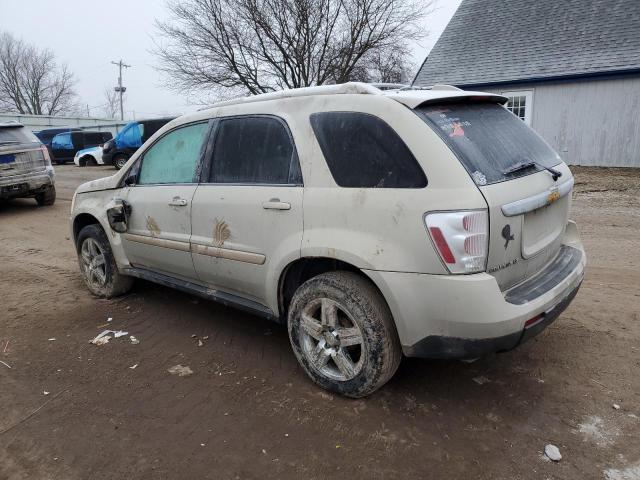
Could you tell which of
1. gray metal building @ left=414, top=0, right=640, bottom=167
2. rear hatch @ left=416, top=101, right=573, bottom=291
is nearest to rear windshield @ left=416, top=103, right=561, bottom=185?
rear hatch @ left=416, top=101, right=573, bottom=291

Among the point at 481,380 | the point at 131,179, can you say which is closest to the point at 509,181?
the point at 481,380

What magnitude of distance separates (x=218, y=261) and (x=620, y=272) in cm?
409

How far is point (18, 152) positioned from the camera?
9609 millimetres

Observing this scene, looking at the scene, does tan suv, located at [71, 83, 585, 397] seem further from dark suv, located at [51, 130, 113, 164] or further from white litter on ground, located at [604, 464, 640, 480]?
dark suv, located at [51, 130, 113, 164]

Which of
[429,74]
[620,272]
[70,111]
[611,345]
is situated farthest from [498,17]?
[70,111]

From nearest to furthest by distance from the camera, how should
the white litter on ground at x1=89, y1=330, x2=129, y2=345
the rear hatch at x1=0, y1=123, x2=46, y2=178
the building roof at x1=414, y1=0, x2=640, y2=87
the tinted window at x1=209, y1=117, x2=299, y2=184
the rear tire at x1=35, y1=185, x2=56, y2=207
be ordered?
the tinted window at x1=209, y1=117, x2=299, y2=184 < the white litter on ground at x1=89, y1=330, x2=129, y2=345 < the rear hatch at x1=0, y1=123, x2=46, y2=178 < the rear tire at x1=35, y1=185, x2=56, y2=207 < the building roof at x1=414, y1=0, x2=640, y2=87

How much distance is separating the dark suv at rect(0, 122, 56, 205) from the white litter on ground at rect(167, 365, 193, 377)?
786 centimetres

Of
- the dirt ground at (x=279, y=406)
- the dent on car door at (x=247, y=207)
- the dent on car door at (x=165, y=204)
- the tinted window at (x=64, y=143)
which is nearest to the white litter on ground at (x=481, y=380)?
the dirt ground at (x=279, y=406)

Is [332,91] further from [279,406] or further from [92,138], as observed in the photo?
[92,138]

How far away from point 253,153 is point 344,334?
4.49ft

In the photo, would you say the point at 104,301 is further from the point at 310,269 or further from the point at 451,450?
the point at 451,450

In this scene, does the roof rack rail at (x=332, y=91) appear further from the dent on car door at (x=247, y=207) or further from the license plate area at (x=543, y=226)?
the license plate area at (x=543, y=226)

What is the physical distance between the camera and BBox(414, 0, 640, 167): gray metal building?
1427cm

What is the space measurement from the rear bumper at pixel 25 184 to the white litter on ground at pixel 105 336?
6882mm
